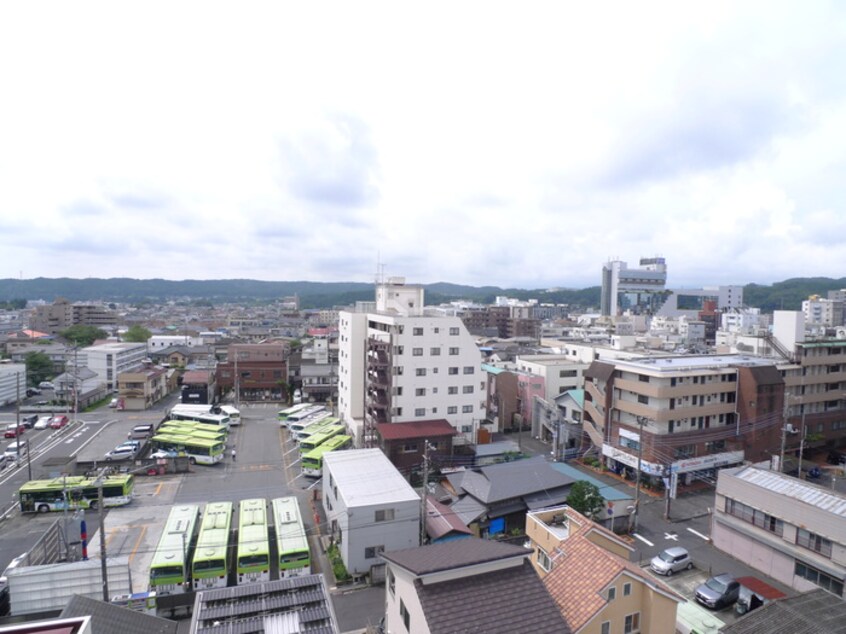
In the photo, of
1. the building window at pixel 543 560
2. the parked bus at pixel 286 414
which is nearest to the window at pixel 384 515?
the building window at pixel 543 560

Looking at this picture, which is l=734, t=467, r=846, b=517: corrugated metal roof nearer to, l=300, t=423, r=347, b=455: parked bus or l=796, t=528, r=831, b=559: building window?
l=796, t=528, r=831, b=559: building window

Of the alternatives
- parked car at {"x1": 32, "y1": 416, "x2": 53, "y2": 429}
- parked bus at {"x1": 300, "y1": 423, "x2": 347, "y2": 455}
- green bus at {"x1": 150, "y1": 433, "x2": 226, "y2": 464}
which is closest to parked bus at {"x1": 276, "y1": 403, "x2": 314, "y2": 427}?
parked bus at {"x1": 300, "y1": 423, "x2": 347, "y2": 455}

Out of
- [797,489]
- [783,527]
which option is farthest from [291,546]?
[797,489]

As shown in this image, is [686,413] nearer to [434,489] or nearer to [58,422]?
[434,489]

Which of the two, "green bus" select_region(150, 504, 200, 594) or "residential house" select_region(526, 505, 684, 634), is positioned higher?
"residential house" select_region(526, 505, 684, 634)

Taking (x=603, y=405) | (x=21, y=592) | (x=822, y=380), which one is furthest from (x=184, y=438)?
(x=822, y=380)
